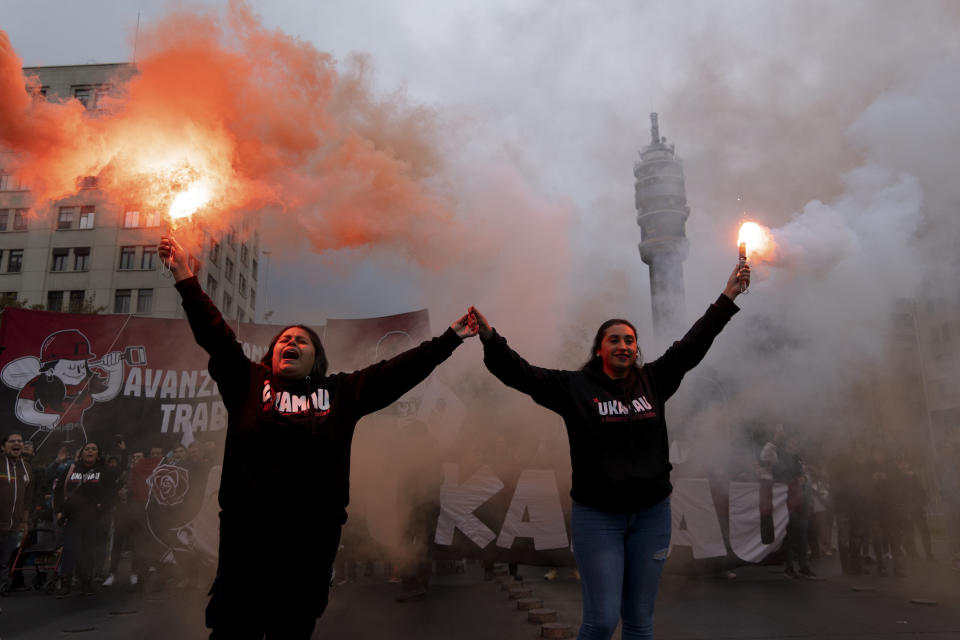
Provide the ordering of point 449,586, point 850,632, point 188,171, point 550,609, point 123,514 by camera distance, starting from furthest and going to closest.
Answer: point 123,514 → point 449,586 → point 188,171 → point 550,609 → point 850,632

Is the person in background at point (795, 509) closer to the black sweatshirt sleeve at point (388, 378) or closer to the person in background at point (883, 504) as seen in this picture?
the person in background at point (883, 504)

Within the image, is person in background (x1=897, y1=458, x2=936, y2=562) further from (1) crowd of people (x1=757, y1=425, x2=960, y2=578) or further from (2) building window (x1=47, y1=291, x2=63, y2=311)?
(2) building window (x1=47, y1=291, x2=63, y2=311)

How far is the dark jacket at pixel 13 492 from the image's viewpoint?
697 centimetres

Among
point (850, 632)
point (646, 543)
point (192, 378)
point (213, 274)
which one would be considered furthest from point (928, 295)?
point (213, 274)

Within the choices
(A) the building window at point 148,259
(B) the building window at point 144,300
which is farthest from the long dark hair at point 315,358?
(A) the building window at point 148,259

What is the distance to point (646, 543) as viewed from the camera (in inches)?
102

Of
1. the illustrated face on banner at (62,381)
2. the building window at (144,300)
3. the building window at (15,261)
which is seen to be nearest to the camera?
the illustrated face on banner at (62,381)

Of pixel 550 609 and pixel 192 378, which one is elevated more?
pixel 192 378

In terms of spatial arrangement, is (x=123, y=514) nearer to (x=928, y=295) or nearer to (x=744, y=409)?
(x=744, y=409)

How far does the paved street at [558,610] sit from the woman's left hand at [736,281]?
2.44 m

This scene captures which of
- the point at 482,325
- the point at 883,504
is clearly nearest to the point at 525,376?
the point at 482,325

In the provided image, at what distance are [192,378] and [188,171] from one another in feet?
12.0

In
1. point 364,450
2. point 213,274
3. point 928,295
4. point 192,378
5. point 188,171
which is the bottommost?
point 364,450

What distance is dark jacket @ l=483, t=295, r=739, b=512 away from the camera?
2580mm
